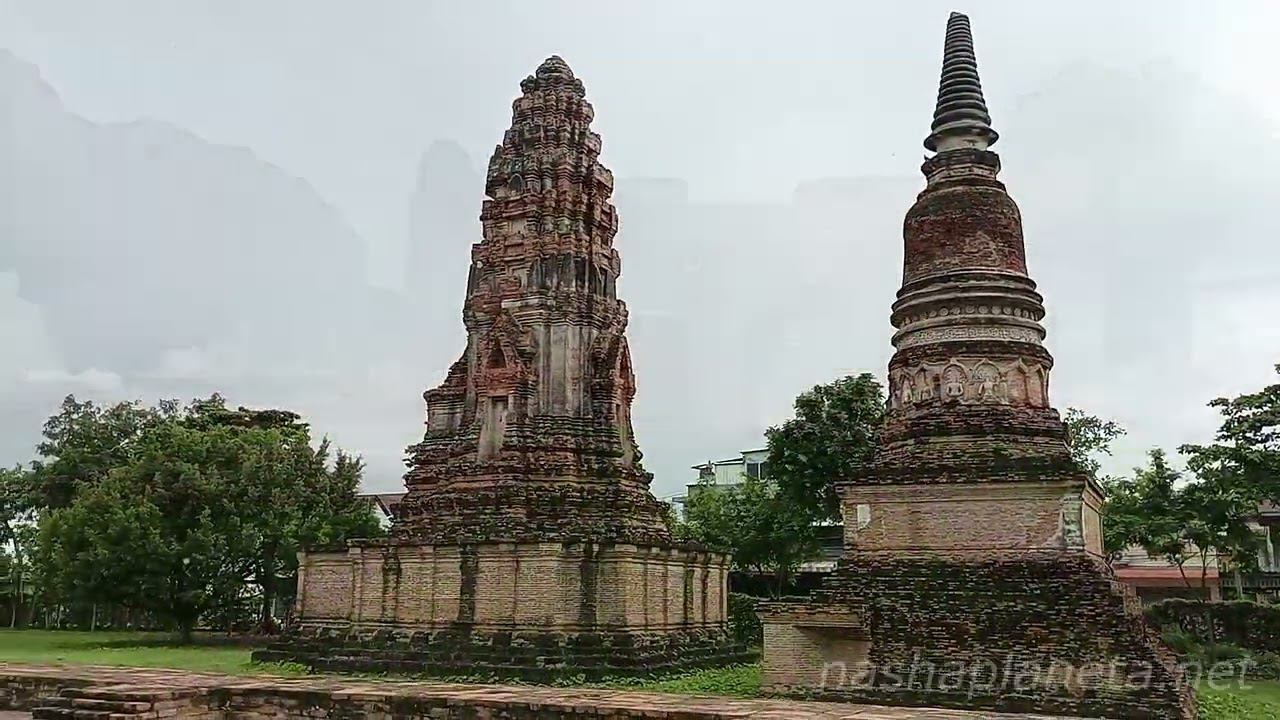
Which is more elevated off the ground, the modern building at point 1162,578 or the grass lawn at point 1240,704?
the modern building at point 1162,578

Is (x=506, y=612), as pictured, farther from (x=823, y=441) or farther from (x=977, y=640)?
(x=823, y=441)

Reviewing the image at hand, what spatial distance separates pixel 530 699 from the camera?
1513cm

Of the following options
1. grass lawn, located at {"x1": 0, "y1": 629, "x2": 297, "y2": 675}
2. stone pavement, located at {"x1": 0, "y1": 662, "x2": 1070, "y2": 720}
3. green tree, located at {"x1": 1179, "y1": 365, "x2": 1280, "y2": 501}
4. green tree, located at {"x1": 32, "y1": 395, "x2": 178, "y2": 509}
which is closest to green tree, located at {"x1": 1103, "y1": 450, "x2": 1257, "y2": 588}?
green tree, located at {"x1": 1179, "y1": 365, "x2": 1280, "y2": 501}

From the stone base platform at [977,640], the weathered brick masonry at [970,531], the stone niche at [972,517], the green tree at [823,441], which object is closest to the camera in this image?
the stone base platform at [977,640]

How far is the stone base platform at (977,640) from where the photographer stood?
16.2 m

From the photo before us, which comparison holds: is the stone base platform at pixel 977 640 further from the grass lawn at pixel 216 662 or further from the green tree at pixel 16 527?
the green tree at pixel 16 527

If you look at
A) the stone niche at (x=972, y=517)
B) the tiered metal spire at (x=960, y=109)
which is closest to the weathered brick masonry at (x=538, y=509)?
the stone niche at (x=972, y=517)

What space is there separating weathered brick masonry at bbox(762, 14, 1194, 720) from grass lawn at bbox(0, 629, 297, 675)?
43.0ft

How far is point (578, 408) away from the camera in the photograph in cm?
2645

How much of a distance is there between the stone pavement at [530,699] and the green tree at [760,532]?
68.0 feet

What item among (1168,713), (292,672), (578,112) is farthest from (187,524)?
(1168,713)

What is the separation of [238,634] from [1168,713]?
36090 mm

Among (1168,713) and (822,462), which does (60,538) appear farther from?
(1168,713)

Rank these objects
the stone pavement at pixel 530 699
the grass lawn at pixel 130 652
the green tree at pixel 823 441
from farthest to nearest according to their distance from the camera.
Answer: the green tree at pixel 823 441, the grass lawn at pixel 130 652, the stone pavement at pixel 530 699
